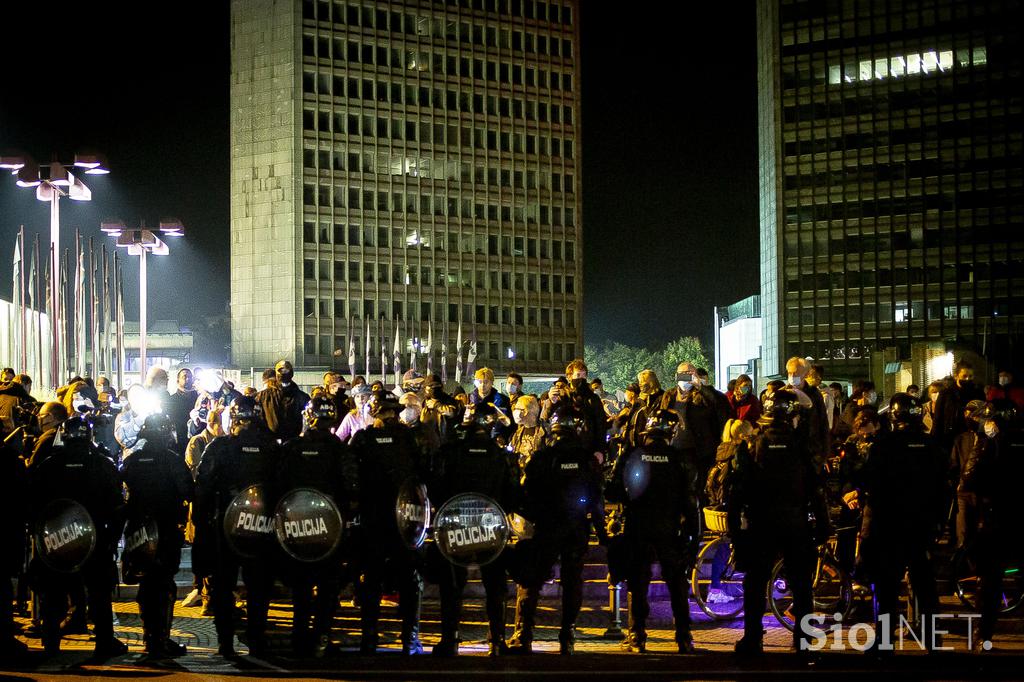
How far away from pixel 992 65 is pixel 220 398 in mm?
99241

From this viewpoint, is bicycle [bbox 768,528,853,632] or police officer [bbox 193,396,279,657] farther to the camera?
bicycle [bbox 768,528,853,632]

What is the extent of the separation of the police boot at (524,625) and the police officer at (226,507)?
2.16 meters

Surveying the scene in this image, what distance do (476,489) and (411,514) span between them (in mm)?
600

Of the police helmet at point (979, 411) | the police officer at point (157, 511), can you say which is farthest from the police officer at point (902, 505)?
the police officer at point (157, 511)

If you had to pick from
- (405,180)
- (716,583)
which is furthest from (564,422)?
(405,180)

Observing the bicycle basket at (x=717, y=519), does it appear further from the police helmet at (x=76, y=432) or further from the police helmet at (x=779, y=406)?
the police helmet at (x=76, y=432)

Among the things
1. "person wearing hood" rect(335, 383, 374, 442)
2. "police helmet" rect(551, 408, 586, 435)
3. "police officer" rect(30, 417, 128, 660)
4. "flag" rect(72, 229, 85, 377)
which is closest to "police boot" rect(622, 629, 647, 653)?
"police helmet" rect(551, 408, 586, 435)

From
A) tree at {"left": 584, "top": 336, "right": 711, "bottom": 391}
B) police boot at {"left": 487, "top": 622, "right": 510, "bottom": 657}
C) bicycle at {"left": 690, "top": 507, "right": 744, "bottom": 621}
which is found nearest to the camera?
police boot at {"left": 487, "top": 622, "right": 510, "bottom": 657}

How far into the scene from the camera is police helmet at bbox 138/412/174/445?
1055 centimetres

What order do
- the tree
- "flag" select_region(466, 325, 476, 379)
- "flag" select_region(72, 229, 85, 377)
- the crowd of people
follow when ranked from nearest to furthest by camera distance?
the crowd of people, "flag" select_region(72, 229, 85, 377), "flag" select_region(466, 325, 476, 379), the tree

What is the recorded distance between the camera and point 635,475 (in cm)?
1051

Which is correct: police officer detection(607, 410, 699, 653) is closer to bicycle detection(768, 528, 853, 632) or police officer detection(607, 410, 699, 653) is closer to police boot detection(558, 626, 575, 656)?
police boot detection(558, 626, 575, 656)

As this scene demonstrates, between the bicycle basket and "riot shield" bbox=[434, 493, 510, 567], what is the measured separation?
2.46 metres

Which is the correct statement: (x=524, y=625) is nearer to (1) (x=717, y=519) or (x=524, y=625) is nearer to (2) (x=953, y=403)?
(1) (x=717, y=519)
